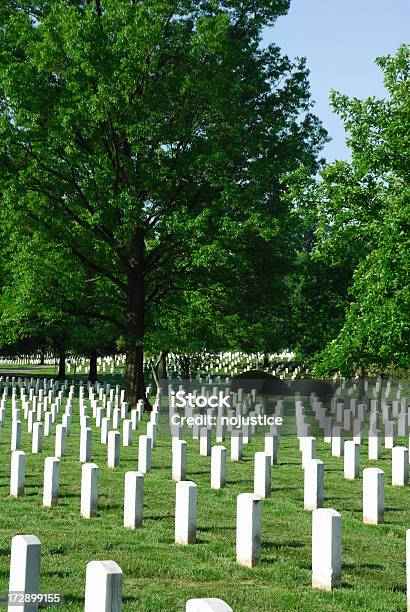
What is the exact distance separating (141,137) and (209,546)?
58.0 feet

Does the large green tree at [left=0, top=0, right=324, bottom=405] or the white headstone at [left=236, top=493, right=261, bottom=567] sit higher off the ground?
the large green tree at [left=0, top=0, right=324, bottom=405]

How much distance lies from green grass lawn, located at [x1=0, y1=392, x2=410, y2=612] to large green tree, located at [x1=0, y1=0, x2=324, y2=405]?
470 inches

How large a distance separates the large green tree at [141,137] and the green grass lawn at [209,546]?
11942 millimetres

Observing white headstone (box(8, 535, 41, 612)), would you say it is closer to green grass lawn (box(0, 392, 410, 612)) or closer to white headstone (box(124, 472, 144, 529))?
green grass lawn (box(0, 392, 410, 612))

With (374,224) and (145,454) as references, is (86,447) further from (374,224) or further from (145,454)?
(374,224)

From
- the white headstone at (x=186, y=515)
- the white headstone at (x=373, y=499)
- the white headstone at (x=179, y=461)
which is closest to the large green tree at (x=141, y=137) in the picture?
the white headstone at (x=179, y=461)

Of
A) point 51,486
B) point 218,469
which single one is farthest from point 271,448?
point 51,486

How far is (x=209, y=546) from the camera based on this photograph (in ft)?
25.5

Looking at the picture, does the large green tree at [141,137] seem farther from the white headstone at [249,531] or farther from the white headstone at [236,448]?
the white headstone at [249,531]

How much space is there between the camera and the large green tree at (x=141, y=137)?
74.4ft

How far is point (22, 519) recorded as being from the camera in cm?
888

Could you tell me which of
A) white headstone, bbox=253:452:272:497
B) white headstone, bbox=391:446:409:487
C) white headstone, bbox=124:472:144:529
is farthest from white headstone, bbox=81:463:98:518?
white headstone, bbox=391:446:409:487

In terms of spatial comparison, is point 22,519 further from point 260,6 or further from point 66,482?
point 260,6

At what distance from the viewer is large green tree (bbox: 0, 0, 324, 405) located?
74.4ft
